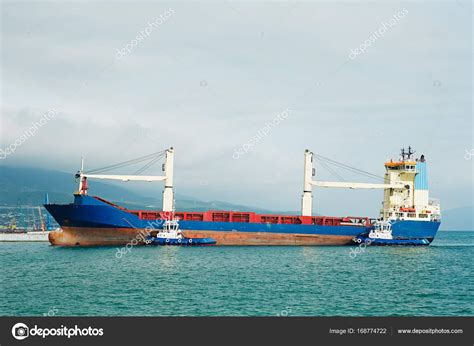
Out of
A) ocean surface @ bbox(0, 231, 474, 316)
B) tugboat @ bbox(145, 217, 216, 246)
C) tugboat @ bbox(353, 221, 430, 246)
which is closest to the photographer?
ocean surface @ bbox(0, 231, 474, 316)

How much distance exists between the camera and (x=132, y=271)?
31.2 m

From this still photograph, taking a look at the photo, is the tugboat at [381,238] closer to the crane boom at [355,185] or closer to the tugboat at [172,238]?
the crane boom at [355,185]

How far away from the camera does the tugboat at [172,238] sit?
161 feet

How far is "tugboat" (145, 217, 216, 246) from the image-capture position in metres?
49.2

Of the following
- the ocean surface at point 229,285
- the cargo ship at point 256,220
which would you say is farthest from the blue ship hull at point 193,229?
the ocean surface at point 229,285

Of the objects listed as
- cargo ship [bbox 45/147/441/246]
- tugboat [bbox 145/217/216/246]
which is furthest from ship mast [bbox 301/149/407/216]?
tugboat [bbox 145/217/216/246]

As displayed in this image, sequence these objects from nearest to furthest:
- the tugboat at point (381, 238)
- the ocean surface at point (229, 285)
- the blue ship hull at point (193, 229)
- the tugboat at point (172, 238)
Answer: the ocean surface at point (229, 285) → the blue ship hull at point (193, 229) → the tugboat at point (172, 238) → the tugboat at point (381, 238)

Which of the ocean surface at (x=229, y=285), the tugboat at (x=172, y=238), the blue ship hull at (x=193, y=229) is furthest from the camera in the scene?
the tugboat at (x=172, y=238)

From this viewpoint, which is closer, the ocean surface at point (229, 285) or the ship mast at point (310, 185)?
the ocean surface at point (229, 285)

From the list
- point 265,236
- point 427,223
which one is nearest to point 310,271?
point 265,236

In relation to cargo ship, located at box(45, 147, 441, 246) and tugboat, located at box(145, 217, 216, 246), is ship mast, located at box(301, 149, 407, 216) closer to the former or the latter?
cargo ship, located at box(45, 147, 441, 246)

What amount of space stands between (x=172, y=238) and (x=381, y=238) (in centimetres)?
2193

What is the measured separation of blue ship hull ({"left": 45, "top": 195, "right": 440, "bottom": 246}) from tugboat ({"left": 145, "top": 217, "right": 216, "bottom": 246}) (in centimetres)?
64

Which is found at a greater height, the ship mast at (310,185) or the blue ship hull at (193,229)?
the ship mast at (310,185)
